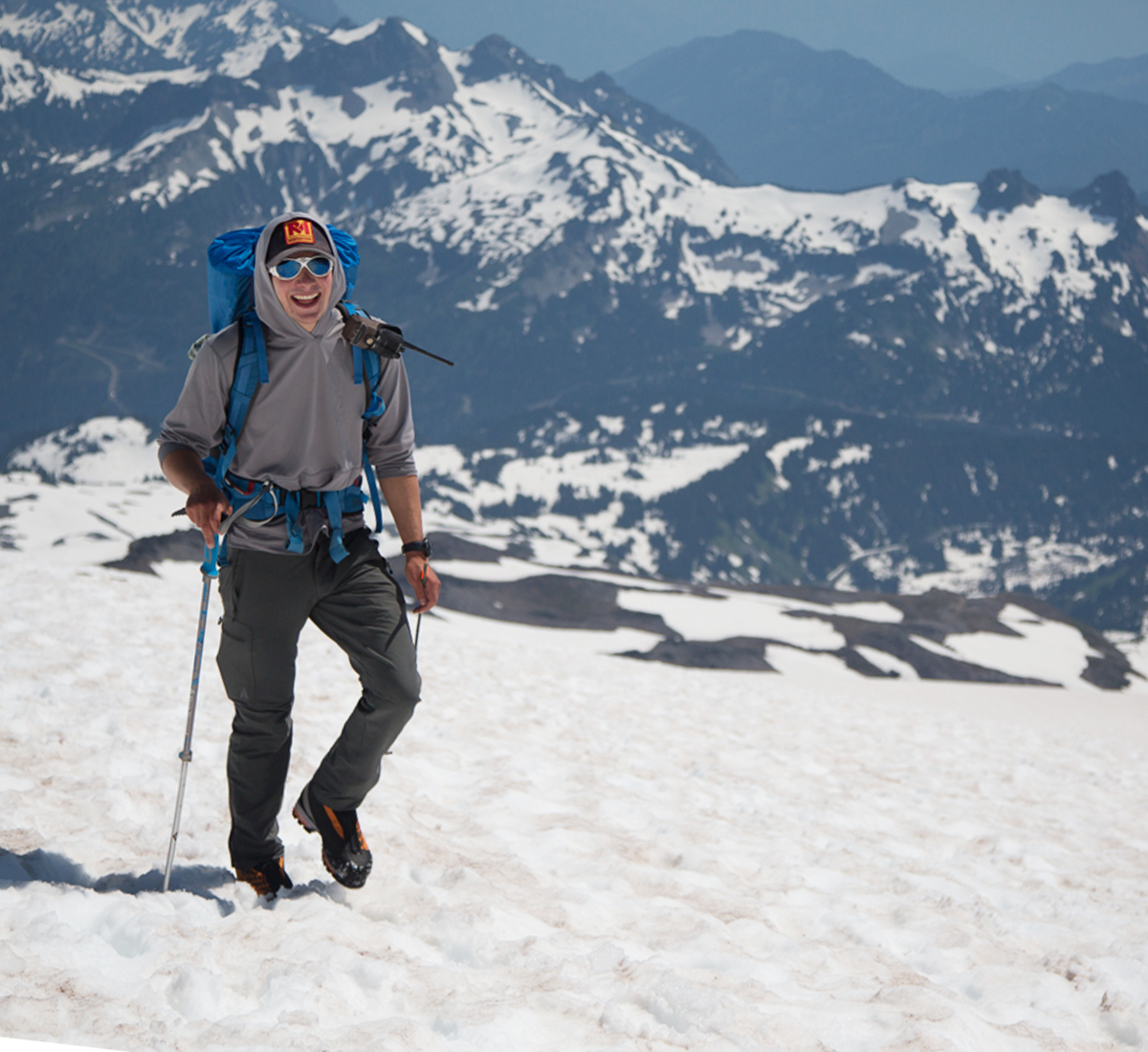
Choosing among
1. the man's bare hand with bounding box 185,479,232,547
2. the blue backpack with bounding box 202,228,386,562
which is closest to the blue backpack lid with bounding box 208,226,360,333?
the blue backpack with bounding box 202,228,386,562

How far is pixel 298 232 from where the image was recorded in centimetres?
585

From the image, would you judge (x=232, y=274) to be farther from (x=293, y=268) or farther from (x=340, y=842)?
(x=340, y=842)

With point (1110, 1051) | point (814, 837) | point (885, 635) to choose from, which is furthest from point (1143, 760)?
point (885, 635)

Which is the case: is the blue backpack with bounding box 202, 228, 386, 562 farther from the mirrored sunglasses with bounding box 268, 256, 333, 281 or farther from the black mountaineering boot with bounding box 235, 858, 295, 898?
the black mountaineering boot with bounding box 235, 858, 295, 898

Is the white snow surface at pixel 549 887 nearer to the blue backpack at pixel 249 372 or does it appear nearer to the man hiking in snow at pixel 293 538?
the man hiking in snow at pixel 293 538

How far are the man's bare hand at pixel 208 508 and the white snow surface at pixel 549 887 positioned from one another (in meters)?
2.11

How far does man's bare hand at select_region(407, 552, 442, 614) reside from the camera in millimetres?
6641

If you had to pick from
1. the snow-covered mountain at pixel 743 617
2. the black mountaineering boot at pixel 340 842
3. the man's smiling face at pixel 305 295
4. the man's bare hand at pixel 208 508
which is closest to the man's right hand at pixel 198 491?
the man's bare hand at pixel 208 508

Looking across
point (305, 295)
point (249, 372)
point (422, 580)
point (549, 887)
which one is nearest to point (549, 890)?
point (549, 887)

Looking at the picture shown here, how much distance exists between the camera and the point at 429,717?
42.3 ft

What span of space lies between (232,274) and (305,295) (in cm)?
47

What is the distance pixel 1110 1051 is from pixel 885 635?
64.0 metres

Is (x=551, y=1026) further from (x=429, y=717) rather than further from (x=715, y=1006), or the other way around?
(x=429, y=717)

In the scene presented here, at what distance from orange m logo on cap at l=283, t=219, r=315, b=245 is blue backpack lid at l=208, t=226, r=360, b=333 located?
17 centimetres
